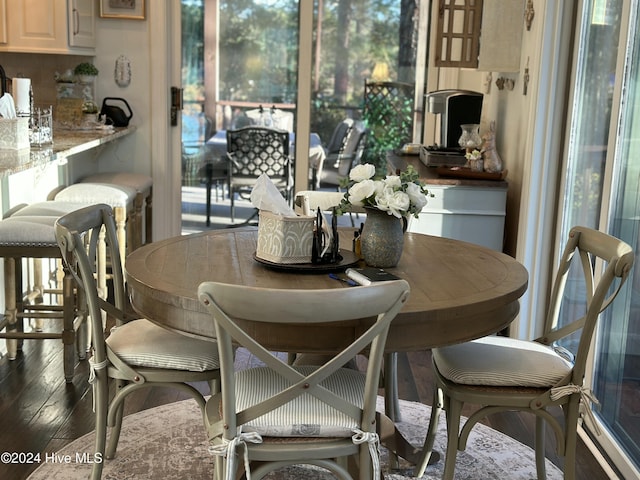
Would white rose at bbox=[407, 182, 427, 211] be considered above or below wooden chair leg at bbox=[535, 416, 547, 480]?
above

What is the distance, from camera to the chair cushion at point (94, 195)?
14.2ft

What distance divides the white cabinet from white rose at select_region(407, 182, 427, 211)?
5.17ft

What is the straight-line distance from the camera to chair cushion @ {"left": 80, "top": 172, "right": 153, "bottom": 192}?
194 inches

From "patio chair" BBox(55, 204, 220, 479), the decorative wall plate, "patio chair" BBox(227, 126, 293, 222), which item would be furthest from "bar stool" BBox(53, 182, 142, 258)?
"patio chair" BBox(55, 204, 220, 479)

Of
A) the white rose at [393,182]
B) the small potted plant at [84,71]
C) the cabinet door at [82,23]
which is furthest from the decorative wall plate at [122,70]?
the white rose at [393,182]

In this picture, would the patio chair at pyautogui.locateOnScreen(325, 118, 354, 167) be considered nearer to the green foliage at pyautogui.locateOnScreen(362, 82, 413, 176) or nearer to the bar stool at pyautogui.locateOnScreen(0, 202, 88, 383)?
the green foliage at pyautogui.locateOnScreen(362, 82, 413, 176)

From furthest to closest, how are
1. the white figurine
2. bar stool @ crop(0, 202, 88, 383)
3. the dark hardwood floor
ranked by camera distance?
the white figurine < bar stool @ crop(0, 202, 88, 383) < the dark hardwood floor

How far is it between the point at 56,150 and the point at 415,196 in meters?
2.05

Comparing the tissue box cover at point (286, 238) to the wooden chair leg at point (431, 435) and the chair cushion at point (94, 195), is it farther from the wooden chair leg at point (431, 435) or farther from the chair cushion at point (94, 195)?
the chair cushion at point (94, 195)

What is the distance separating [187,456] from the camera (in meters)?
2.88

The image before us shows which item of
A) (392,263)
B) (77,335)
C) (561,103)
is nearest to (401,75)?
(561,103)

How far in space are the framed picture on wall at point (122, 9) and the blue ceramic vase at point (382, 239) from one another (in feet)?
11.4

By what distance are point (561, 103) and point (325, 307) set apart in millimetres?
2304

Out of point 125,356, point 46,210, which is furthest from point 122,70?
point 125,356
